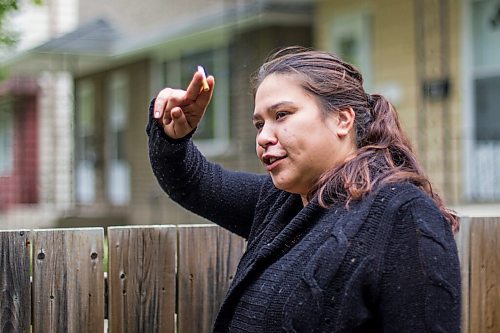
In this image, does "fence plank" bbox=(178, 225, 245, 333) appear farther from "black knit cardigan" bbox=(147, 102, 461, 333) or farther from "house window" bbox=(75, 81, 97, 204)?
"house window" bbox=(75, 81, 97, 204)

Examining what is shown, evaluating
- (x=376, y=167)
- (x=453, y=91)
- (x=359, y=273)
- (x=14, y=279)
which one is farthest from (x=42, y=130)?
(x=359, y=273)

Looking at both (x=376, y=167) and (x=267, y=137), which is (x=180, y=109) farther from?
(x=376, y=167)

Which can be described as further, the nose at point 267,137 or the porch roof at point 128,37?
the porch roof at point 128,37

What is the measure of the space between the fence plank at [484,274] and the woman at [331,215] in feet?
3.64

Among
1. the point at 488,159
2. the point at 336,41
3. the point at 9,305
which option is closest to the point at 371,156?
the point at 9,305

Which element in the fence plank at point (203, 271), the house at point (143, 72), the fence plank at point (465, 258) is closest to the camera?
the fence plank at point (203, 271)

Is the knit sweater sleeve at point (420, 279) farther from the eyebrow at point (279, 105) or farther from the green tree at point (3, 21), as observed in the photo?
the green tree at point (3, 21)

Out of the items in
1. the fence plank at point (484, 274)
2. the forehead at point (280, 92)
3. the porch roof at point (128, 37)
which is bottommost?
the fence plank at point (484, 274)

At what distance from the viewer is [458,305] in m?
2.17

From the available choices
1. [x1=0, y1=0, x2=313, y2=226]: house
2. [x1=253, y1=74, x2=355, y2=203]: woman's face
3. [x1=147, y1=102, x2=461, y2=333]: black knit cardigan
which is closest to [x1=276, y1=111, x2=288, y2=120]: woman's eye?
[x1=253, y1=74, x2=355, y2=203]: woman's face

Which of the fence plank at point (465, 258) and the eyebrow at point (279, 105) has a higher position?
the eyebrow at point (279, 105)

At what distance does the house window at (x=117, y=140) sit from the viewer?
780 inches

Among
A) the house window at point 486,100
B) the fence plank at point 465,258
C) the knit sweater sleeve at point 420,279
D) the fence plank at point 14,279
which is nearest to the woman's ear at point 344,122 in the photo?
the knit sweater sleeve at point 420,279

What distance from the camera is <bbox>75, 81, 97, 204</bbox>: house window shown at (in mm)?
21234
